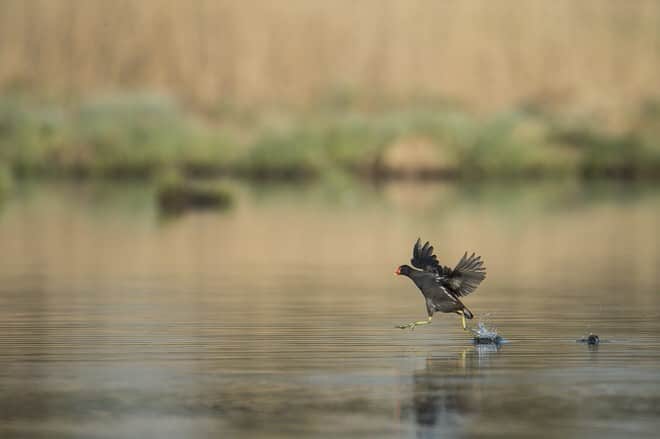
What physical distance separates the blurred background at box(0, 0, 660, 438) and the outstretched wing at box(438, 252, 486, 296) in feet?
1.79

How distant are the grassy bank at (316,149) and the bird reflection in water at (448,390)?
181 ft

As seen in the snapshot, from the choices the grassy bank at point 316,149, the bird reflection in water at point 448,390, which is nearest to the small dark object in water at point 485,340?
the bird reflection in water at point 448,390

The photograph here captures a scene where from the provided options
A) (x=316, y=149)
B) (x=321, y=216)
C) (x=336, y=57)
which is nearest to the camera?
(x=321, y=216)

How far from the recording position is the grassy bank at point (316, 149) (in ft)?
235

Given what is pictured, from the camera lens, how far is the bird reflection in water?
11.5m

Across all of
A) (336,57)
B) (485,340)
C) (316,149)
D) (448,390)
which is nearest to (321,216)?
(485,340)

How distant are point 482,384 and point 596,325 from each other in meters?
4.76

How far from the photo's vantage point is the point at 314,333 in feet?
55.0

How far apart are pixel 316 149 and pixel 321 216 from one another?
31.7 meters

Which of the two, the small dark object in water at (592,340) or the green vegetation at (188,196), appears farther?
the green vegetation at (188,196)

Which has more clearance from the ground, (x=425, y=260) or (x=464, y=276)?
(x=425, y=260)

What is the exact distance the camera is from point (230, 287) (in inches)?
912

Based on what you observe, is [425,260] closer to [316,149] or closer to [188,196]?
[188,196]

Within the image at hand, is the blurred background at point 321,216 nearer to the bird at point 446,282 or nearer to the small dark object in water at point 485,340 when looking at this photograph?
the small dark object in water at point 485,340
